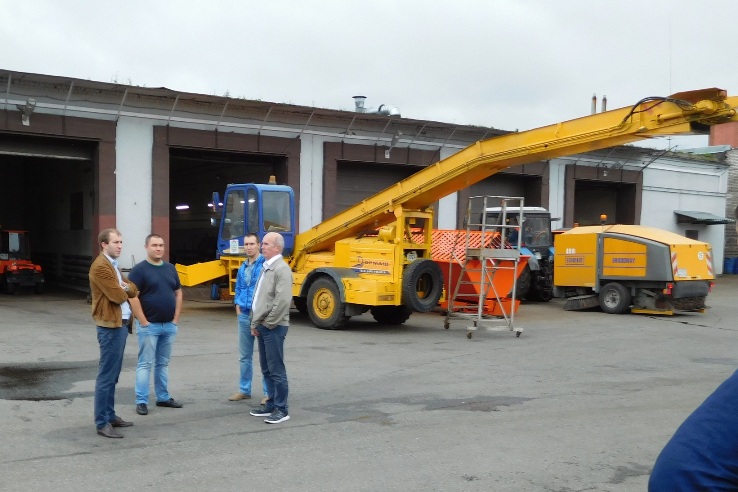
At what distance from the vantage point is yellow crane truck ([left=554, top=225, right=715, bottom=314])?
58.5ft

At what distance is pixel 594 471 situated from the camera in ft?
19.3

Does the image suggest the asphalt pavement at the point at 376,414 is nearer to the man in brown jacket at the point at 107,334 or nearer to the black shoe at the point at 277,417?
the black shoe at the point at 277,417

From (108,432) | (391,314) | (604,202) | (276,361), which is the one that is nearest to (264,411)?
(276,361)

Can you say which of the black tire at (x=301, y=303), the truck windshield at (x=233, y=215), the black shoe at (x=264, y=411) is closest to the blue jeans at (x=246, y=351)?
the black shoe at (x=264, y=411)

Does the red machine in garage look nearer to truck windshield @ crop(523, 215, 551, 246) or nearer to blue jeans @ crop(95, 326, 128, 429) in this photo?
truck windshield @ crop(523, 215, 551, 246)

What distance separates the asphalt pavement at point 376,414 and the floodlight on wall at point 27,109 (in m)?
7.14

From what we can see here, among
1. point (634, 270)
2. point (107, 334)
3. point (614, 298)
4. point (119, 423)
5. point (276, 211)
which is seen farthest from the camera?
point (614, 298)

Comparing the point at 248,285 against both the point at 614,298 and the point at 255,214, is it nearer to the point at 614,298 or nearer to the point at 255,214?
the point at 255,214

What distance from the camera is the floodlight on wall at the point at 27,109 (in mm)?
18828

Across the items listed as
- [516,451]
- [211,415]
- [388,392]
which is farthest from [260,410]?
[516,451]

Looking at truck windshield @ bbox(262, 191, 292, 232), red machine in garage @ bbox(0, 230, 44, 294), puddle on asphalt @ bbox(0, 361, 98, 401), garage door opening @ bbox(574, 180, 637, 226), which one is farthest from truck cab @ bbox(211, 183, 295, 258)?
garage door opening @ bbox(574, 180, 637, 226)

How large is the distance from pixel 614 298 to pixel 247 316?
42.9 ft

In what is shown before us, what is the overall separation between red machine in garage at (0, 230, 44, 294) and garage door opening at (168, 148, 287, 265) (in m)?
4.94

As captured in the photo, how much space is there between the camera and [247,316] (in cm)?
819
